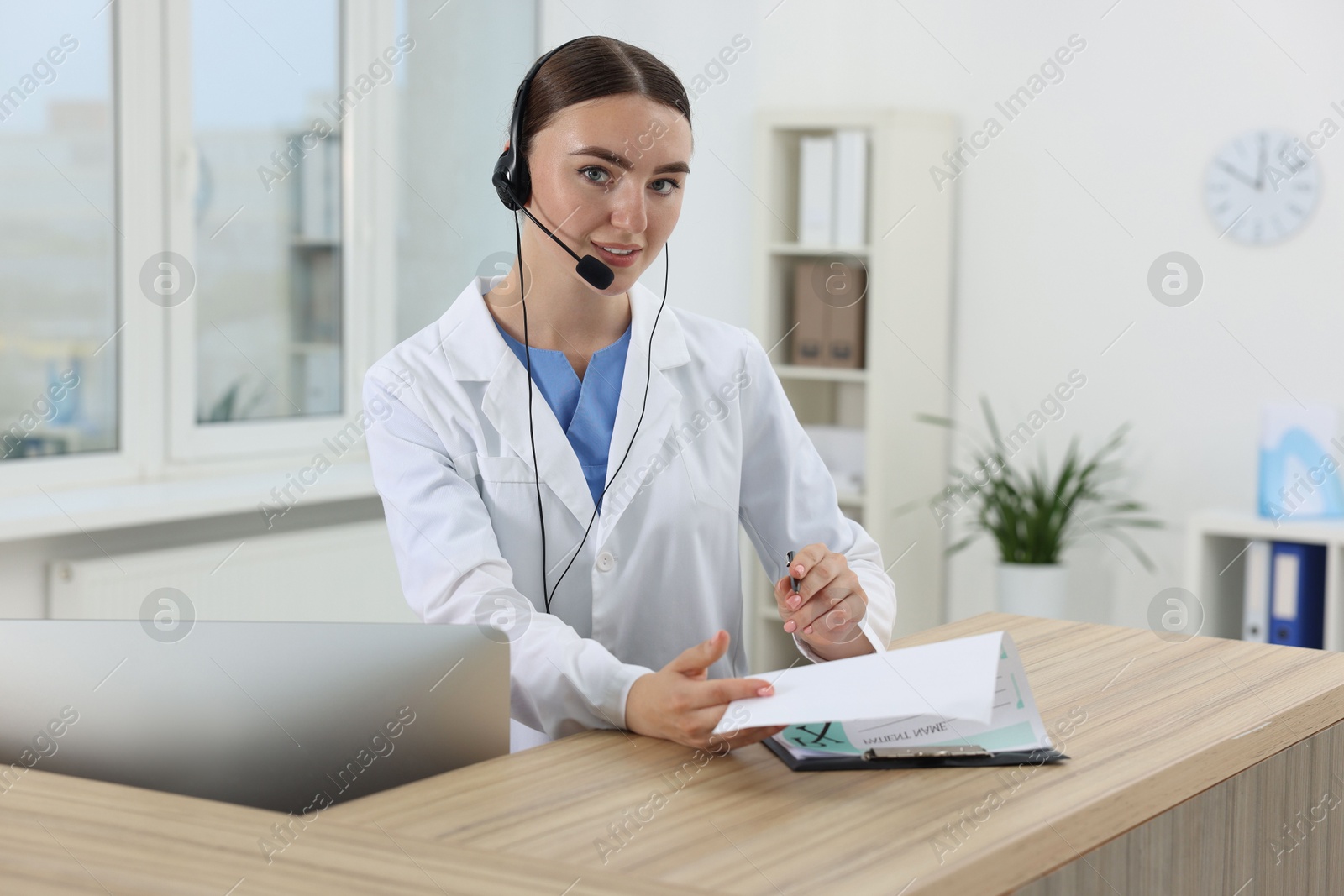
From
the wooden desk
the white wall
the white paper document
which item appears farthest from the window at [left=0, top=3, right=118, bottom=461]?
the white paper document

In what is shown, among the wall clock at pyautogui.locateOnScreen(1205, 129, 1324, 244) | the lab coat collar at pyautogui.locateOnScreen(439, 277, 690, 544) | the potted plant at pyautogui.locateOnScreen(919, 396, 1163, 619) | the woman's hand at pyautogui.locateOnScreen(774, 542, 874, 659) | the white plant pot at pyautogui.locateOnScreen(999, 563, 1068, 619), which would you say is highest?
the wall clock at pyautogui.locateOnScreen(1205, 129, 1324, 244)

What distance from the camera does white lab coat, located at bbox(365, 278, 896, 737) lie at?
1.58m

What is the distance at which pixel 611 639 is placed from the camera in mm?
1722

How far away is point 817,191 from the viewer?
14.3ft

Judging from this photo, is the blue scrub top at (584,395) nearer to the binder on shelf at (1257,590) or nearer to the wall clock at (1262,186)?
the binder on shelf at (1257,590)

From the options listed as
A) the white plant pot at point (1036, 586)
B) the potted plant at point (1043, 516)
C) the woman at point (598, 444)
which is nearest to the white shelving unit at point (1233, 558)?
the potted plant at point (1043, 516)

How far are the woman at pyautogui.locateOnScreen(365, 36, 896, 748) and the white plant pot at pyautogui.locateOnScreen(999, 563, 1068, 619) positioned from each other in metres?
2.35

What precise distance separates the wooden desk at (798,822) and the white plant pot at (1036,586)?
107 inches

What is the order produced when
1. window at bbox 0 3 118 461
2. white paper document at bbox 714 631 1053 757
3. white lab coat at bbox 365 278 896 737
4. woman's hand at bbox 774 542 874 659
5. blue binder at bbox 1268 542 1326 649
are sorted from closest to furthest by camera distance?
white paper document at bbox 714 631 1053 757, woman's hand at bbox 774 542 874 659, white lab coat at bbox 365 278 896 737, window at bbox 0 3 118 461, blue binder at bbox 1268 542 1326 649

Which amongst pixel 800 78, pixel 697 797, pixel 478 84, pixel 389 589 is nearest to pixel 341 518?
pixel 389 589

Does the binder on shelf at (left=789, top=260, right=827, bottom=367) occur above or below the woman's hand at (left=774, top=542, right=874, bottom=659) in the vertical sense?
above

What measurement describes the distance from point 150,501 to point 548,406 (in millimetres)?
1900

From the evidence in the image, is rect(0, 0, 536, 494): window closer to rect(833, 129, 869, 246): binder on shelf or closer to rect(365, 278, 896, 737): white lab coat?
rect(833, 129, 869, 246): binder on shelf

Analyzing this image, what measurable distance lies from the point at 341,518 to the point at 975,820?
3158mm
